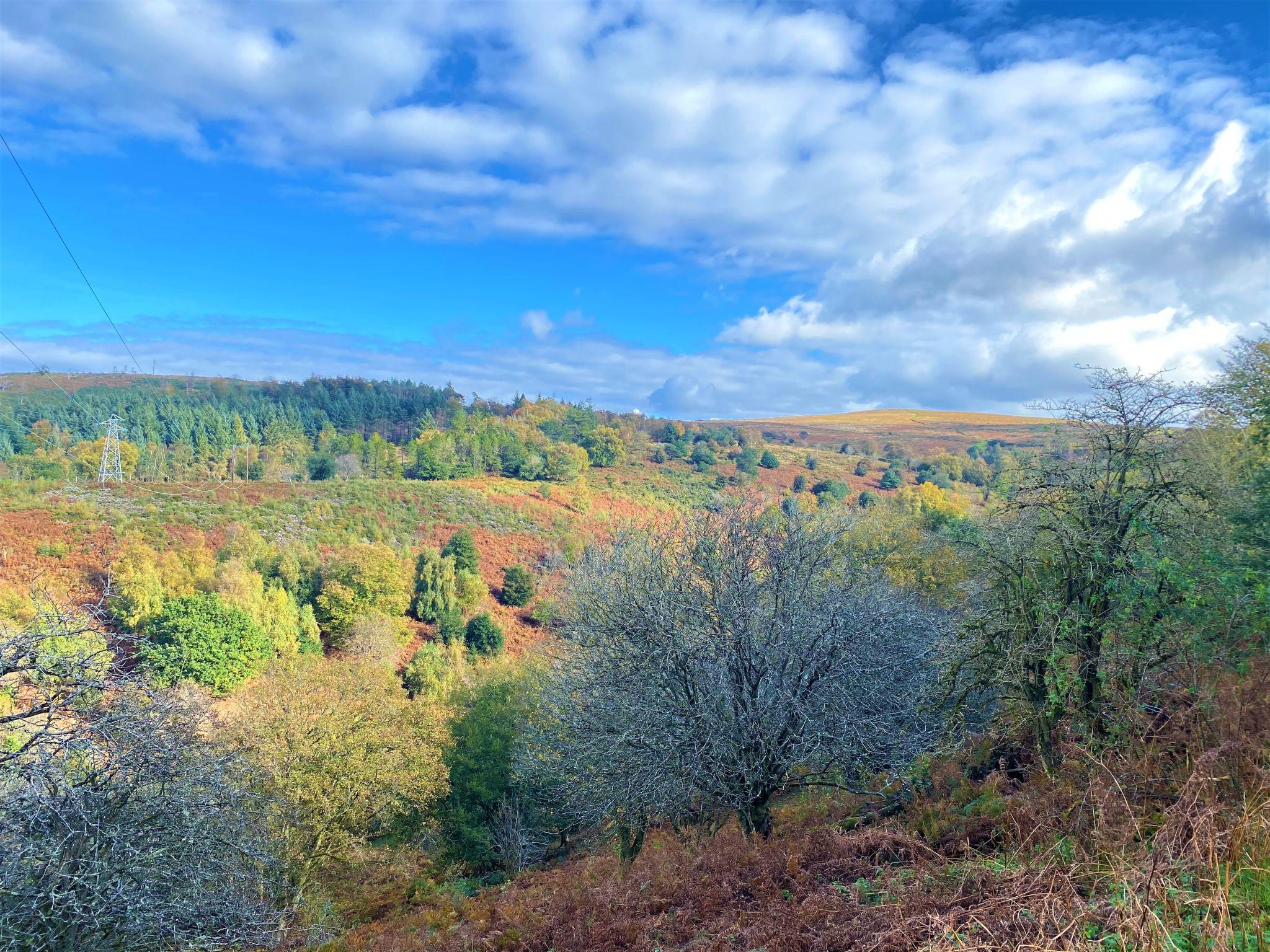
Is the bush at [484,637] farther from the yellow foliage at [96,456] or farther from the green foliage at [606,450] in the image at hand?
the green foliage at [606,450]

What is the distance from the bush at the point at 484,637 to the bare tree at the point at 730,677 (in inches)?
1301

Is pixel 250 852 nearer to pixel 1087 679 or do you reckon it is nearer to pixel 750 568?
pixel 750 568

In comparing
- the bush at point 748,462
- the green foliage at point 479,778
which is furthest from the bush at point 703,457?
the green foliage at point 479,778

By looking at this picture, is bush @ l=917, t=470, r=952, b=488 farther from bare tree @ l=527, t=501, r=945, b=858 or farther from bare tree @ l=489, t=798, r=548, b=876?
bare tree @ l=527, t=501, r=945, b=858

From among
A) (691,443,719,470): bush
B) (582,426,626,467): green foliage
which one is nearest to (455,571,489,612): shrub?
(582,426,626,467): green foliage

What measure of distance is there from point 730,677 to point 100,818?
8225 millimetres

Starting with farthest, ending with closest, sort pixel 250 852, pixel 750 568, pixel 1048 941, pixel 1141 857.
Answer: pixel 750 568 → pixel 250 852 → pixel 1141 857 → pixel 1048 941

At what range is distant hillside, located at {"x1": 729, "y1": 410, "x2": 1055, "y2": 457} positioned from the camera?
137 metres

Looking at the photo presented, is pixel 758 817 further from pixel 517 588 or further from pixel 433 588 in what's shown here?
pixel 517 588

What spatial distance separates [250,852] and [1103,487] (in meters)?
12.4

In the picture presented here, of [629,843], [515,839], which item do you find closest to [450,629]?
[515,839]

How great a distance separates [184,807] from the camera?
7.48 meters

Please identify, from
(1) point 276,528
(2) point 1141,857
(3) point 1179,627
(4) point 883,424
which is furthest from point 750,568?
(4) point 883,424

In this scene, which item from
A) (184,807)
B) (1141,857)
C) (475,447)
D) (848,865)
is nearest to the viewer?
(1141,857)
